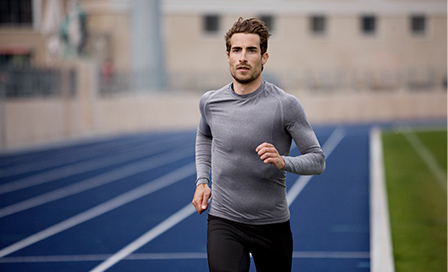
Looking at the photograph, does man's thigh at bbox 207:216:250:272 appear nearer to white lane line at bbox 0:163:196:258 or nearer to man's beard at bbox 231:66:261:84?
man's beard at bbox 231:66:261:84

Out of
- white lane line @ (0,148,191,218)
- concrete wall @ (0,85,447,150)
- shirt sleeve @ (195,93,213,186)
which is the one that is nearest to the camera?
shirt sleeve @ (195,93,213,186)

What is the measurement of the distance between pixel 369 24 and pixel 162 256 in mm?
45701

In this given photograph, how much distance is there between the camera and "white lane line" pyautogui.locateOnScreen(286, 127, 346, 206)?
12258 millimetres

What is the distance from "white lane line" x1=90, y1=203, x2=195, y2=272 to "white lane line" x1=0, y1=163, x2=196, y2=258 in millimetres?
1119

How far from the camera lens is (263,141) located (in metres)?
4.00

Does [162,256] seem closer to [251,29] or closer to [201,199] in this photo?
[201,199]

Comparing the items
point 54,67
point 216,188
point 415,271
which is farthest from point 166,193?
point 54,67

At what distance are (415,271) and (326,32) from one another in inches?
1770

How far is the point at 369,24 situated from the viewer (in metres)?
51.5

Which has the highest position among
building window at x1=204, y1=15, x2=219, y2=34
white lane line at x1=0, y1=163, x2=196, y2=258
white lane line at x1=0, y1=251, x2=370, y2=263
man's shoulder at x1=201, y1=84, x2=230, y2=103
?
building window at x1=204, y1=15, x2=219, y2=34

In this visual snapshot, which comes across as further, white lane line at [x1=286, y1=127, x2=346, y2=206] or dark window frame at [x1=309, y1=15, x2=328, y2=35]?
dark window frame at [x1=309, y1=15, x2=328, y2=35]

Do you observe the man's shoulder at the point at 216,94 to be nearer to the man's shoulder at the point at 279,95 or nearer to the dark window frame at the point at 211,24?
the man's shoulder at the point at 279,95

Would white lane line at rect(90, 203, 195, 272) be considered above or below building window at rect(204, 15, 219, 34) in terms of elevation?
below

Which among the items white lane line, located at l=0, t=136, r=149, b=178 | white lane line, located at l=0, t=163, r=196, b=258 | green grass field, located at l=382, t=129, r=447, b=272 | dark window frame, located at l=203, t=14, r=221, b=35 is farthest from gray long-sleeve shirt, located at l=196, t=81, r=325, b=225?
dark window frame, located at l=203, t=14, r=221, b=35
